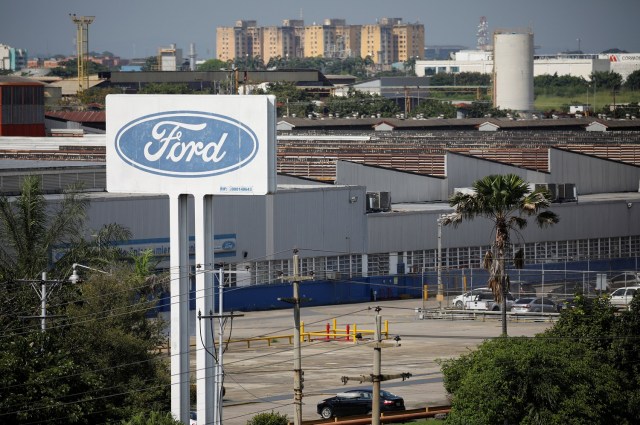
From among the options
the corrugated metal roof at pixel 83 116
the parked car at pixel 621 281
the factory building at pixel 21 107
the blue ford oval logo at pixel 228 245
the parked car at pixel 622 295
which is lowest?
the parked car at pixel 622 295

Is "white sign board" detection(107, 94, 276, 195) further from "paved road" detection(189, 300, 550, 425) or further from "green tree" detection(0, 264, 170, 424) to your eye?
"paved road" detection(189, 300, 550, 425)

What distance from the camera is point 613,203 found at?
82188 millimetres

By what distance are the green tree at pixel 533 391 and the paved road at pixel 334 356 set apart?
8.24 meters

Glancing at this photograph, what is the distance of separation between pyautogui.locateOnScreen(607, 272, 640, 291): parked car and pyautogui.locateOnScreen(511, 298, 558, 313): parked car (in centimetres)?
326

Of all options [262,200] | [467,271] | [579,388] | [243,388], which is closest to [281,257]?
[262,200]

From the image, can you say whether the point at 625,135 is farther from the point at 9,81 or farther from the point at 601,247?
the point at 9,81

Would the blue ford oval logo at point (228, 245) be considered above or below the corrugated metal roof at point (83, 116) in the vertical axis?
below

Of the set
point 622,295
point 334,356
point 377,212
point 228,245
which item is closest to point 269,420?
point 334,356

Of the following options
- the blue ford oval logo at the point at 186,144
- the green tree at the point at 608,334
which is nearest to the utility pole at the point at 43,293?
the blue ford oval logo at the point at 186,144

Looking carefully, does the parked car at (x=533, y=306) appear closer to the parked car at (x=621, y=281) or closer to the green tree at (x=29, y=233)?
the parked car at (x=621, y=281)

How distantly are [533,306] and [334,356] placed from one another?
1347 centimetres

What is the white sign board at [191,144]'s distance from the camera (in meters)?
31.9

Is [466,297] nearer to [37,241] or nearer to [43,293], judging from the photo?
[37,241]

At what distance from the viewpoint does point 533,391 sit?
3469 centimetres
